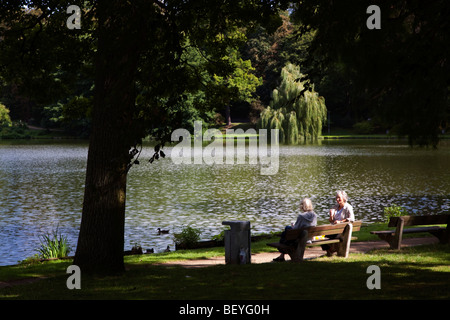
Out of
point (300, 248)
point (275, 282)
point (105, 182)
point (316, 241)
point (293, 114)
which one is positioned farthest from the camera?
point (293, 114)

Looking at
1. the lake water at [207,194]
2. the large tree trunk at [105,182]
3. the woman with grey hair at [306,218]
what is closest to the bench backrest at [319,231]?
the woman with grey hair at [306,218]

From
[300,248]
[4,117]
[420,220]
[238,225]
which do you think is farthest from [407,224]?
[4,117]

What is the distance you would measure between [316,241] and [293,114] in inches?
2020

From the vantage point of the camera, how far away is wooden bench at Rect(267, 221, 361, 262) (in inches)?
363

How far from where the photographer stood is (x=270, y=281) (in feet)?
25.3

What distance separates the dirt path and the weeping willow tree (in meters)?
48.1

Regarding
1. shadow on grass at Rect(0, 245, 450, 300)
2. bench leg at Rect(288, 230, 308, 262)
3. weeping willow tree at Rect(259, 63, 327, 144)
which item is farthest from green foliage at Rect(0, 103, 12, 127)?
bench leg at Rect(288, 230, 308, 262)

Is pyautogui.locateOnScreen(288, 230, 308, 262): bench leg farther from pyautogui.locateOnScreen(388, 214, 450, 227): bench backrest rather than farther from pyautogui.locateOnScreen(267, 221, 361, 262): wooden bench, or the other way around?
Answer: pyautogui.locateOnScreen(388, 214, 450, 227): bench backrest

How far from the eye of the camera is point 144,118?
7.32m

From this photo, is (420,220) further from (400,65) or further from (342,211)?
(400,65)

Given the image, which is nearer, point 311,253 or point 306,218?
point 306,218

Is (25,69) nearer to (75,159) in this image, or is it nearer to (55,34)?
(55,34)

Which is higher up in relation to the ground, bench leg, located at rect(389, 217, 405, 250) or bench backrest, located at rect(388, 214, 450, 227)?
bench backrest, located at rect(388, 214, 450, 227)

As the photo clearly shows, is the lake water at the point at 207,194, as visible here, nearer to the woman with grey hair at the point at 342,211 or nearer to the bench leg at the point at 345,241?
the woman with grey hair at the point at 342,211
